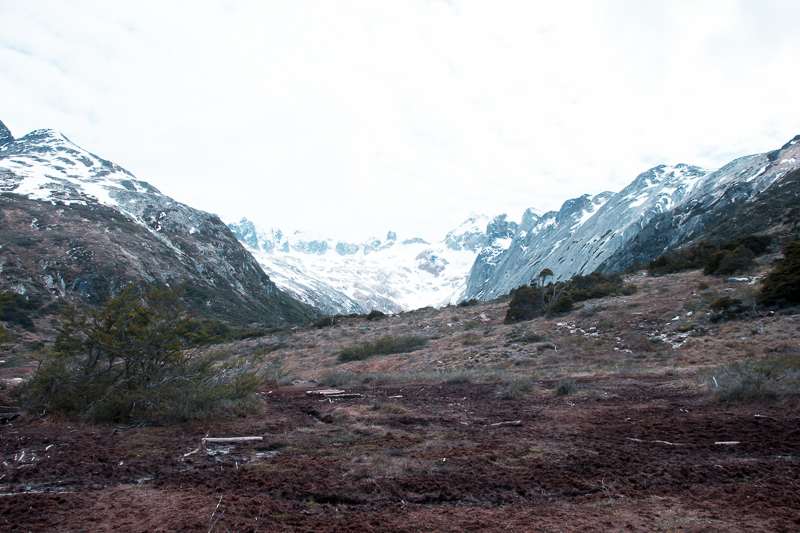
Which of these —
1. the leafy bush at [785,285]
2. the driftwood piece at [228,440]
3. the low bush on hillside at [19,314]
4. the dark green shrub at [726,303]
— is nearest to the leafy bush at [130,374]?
the driftwood piece at [228,440]

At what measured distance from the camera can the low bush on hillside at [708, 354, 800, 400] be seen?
783 centimetres

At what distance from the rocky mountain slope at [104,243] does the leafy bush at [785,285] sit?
1809 inches

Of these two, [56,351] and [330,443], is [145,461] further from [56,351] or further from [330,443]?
[56,351]

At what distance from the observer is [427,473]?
195 inches

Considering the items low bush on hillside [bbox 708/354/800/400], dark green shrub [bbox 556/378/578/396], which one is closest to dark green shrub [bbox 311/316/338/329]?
dark green shrub [bbox 556/378/578/396]

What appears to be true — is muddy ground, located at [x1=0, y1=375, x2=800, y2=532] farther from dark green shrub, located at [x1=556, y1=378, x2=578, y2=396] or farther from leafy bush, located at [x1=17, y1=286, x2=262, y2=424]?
dark green shrub, located at [x1=556, y1=378, x2=578, y2=396]

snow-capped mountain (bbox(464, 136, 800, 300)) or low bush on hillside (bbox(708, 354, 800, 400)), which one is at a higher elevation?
snow-capped mountain (bbox(464, 136, 800, 300))

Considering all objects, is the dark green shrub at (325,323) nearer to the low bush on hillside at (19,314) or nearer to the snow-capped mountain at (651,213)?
the low bush on hillside at (19,314)

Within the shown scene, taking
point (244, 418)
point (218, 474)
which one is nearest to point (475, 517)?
point (218, 474)

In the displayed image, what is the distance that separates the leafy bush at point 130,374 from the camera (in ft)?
24.6

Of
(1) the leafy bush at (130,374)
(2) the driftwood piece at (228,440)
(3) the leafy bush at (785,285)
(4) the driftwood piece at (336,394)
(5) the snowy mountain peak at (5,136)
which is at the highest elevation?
(5) the snowy mountain peak at (5,136)

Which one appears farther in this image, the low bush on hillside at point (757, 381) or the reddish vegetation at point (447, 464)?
the low bush on hillside at point (757, 381)

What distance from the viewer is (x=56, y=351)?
8172 mm

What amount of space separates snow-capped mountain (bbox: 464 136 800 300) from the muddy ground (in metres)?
58.0
